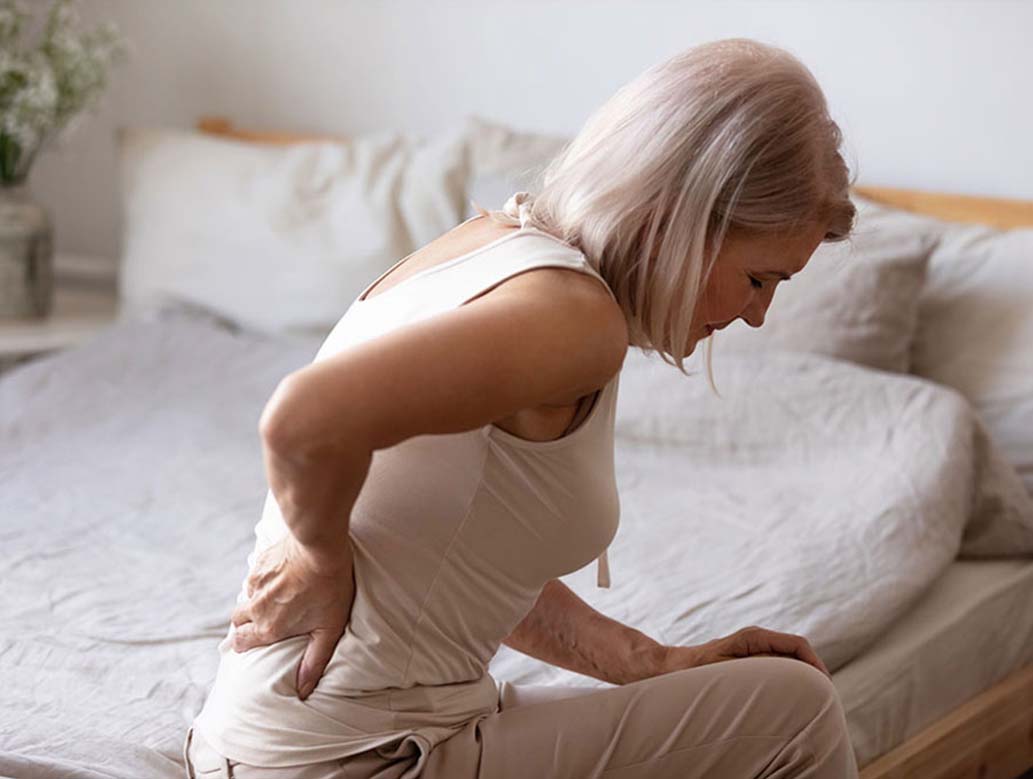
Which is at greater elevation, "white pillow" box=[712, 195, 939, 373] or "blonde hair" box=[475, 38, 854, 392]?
"blonde hair" box=[475, 38, 854, 392]

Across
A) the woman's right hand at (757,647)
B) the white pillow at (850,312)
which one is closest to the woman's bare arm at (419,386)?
the woman's right hand at (757,647)

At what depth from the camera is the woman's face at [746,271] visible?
1.14 metres

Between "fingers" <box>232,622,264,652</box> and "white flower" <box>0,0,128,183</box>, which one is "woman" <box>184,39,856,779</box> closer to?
"fingers" <box>232,622,264,652</box>

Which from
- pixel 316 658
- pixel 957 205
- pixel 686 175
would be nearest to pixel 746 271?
pixel 686 175

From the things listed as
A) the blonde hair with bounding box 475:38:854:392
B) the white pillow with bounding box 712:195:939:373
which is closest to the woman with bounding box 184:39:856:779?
the blonde hair with bounding box 475:38:854:392

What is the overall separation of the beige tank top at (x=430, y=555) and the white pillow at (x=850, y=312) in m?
1.08

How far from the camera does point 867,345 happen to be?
2174 millimetres

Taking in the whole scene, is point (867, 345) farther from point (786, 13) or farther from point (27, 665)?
point (27, 665)

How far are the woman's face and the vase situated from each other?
Answer: 2.07 metres

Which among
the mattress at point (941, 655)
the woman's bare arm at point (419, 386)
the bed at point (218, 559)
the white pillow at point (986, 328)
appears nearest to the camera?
the woman's bare arm at point (419, 386)

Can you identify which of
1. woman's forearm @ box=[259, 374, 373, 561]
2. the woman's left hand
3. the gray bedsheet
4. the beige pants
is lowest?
the gray bedsheet

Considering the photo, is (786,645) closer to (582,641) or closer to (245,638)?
(582,641)

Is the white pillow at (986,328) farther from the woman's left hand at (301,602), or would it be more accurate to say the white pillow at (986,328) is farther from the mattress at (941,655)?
the woman's left hand at (301,602)

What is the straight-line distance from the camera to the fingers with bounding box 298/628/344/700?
3.63ft
